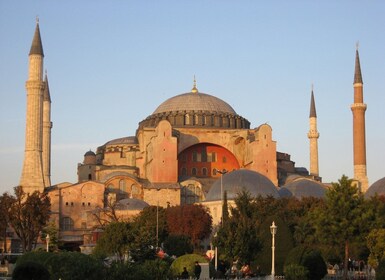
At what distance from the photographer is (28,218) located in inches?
1842

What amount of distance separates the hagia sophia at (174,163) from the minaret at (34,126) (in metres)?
0.07

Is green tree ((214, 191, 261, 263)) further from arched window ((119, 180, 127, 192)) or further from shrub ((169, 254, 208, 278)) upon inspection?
arched window ((119, 180, 127, 192))

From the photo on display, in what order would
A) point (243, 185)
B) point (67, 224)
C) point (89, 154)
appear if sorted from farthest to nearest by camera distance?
point (89, 154), point (67, 224), point (243, 185)

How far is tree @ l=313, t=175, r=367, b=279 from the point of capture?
28.7 m

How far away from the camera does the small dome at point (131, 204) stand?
5606 cm

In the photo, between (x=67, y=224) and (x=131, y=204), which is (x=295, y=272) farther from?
(x=67, y=224)

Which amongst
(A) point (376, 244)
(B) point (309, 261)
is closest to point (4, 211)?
(A) point (376, 244)

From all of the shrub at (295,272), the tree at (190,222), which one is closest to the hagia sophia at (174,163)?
the tree at (190,222)

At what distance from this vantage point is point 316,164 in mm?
69562

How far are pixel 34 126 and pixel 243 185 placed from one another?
1533 centimetres

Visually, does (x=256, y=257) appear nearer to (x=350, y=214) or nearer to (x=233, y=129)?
(x=350, y=214)

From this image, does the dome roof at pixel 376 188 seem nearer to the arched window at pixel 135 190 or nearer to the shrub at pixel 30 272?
the arched window at pixel 135 190

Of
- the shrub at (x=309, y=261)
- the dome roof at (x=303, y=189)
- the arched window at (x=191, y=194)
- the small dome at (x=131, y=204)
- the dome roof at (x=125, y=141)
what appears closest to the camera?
the shrub at (x=309, y=261)

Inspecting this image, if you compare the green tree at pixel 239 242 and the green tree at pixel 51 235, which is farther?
the green tree at pixel 51 235
